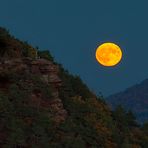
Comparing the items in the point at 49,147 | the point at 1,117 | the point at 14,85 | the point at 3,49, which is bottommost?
the point at 49,147

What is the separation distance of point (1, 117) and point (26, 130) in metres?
2.70

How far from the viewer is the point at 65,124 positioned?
210ft

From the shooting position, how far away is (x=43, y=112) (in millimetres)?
62750

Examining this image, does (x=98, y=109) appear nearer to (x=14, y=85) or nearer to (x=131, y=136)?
(x=131, y=136)

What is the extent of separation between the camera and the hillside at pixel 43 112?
58375mm

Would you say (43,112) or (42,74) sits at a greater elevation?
(42,74)

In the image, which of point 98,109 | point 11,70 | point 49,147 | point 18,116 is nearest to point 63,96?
point 98,109

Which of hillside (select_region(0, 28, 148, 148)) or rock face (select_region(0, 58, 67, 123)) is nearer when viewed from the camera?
hillside (select_region(0, 28, 148, 148))

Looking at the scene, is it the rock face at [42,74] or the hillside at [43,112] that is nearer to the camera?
the hillside at [43,112]

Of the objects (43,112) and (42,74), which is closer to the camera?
(43,112)

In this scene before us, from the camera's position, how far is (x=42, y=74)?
231 ft

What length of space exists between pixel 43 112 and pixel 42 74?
8.54 m

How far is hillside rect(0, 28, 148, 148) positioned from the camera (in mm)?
58375

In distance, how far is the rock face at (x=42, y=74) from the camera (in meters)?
66.8
